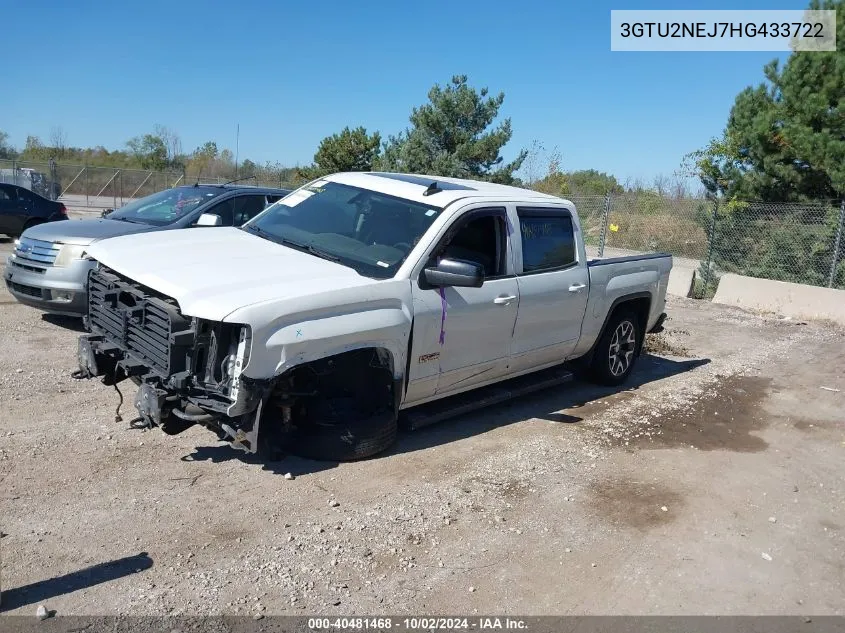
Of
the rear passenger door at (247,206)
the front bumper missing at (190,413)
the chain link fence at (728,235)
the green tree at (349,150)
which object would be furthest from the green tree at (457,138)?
the front bumper missing at (190,413)

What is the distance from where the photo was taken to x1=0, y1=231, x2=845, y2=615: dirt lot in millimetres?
3609

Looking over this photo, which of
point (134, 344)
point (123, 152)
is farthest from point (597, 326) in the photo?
point (123, 152)

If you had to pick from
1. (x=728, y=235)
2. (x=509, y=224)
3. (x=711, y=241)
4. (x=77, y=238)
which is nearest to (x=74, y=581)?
(x=509, y=224)

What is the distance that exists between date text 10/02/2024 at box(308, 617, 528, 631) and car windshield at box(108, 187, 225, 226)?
248 inches

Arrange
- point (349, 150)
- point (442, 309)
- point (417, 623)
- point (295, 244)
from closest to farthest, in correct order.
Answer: point (417, 623) → point (442, 309) → point (295, 244) → point (349, 150)

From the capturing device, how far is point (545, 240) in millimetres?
6336

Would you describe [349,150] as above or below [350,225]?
above

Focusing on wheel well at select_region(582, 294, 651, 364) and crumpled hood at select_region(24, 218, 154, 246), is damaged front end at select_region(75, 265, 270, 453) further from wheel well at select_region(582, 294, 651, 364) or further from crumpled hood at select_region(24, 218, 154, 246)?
wheel well at select_region(582, 294, 651, 364)

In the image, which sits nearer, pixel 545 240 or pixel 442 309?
pixel 442 309

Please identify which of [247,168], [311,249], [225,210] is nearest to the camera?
[311,249]

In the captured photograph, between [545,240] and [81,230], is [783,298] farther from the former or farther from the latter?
[81,230]

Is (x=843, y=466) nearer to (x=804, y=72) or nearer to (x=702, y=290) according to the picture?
(x=702, y=290)

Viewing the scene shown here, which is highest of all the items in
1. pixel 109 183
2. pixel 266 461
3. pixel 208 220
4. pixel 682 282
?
pixel 109 183

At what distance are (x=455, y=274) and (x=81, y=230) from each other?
5092 millimetres
